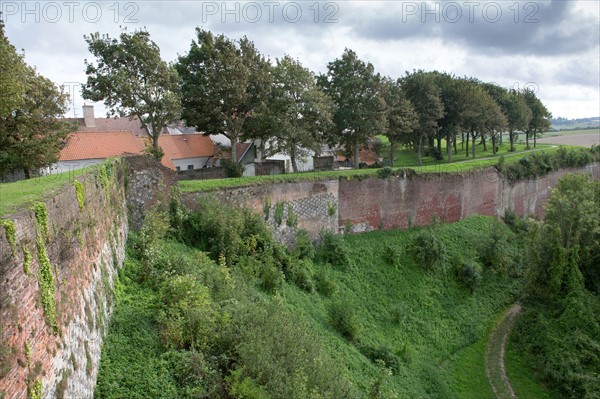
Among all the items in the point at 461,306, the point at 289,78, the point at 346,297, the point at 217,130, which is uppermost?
the point at 289,78

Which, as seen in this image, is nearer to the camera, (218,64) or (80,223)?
(80,223)

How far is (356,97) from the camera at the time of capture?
28469 mm

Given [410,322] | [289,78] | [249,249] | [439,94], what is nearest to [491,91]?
[439,94]

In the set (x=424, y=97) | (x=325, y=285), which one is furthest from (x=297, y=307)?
(x=424, y=97)

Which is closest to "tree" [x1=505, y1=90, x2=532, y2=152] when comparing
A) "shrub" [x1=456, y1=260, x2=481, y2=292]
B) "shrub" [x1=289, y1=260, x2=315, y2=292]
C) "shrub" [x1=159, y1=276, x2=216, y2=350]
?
"shrub" [x1=456, y1=260, x2=481, y2=292]

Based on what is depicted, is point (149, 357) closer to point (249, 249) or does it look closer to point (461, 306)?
point (249, 249)

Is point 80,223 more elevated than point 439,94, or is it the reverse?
point 439,94

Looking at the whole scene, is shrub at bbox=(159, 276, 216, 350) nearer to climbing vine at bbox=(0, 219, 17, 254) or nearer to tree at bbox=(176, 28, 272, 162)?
climbing vine at bbox=(0, 219, 17, 254)

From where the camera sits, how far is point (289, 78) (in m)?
25.2

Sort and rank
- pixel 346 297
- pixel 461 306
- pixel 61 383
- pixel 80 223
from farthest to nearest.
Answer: pixel 461 306 < pixel 346 297 < pixel 80 223 < pixel 61 383

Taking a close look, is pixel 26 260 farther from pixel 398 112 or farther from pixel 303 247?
pixel 398 112

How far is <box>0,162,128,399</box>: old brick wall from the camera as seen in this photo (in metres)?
4.70

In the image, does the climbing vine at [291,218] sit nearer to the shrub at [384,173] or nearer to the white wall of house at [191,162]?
the shrub at [384,173]

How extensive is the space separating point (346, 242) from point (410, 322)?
4.70 metres
